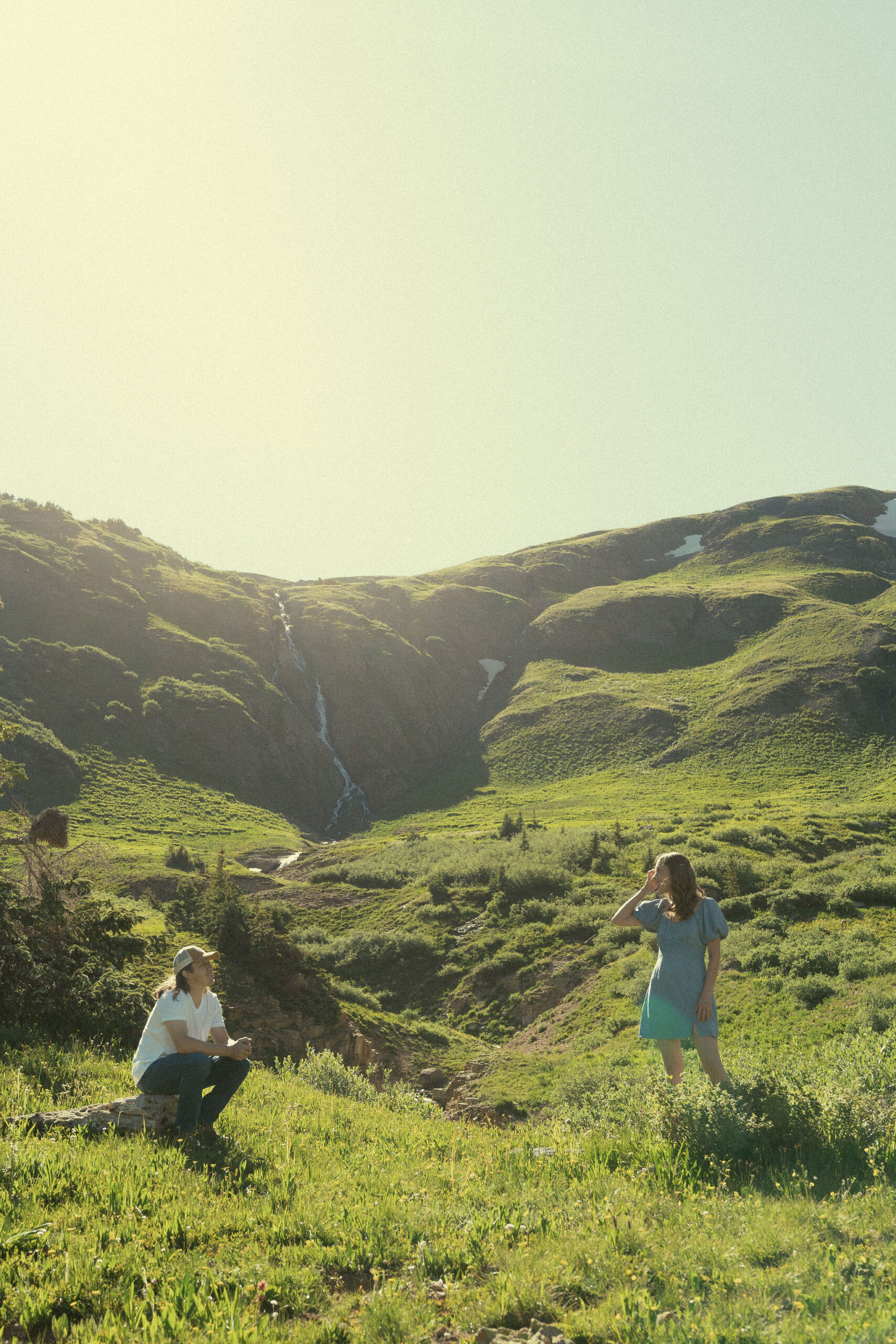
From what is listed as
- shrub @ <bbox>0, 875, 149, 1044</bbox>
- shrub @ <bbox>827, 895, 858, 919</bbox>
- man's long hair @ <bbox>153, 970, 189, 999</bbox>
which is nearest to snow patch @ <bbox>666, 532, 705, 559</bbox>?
shrub @ <bbox>827, 895, 858, 919</bbox>

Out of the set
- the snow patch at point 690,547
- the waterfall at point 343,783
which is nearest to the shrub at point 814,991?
the waterfall at point 343,783

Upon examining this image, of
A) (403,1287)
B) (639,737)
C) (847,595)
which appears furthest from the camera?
(847,595)

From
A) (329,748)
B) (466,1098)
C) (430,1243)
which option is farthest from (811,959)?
(329,748)

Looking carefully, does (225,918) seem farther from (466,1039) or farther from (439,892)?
(439,892)

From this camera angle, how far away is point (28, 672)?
68.2 m

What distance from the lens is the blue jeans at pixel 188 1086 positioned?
574 centimetres

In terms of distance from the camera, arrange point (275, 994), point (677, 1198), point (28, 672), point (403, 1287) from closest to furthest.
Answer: point (403, 1287) → point (677, 1198) → point (275, 994) → point (28, 672)

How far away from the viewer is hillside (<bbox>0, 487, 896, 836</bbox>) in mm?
68625

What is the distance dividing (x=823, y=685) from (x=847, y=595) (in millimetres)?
36403

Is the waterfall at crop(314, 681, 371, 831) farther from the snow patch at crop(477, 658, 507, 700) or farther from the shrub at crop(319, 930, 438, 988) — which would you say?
the shrub at crop(319, 930, 438, 988)

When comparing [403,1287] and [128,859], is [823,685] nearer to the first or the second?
[128,859]

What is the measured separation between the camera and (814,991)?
45.3ft

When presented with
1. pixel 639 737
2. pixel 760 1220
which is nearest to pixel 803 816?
pixel 639 737

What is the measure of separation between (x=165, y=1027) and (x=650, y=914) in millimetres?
4624
